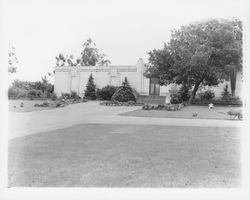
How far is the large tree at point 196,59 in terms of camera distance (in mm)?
18309

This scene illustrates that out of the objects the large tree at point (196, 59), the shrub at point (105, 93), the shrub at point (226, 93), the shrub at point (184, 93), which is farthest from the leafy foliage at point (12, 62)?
the shrub at point (105, 93)

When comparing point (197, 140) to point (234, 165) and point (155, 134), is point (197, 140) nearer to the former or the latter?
point (155, 134)

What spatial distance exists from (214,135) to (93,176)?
210 inches

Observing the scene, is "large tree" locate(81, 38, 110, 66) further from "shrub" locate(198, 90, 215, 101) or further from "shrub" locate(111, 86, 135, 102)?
"shrub" locate(198, 90, 215, 101)

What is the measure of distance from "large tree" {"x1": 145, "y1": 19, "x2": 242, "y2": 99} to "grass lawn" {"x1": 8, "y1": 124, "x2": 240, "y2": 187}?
8.74m

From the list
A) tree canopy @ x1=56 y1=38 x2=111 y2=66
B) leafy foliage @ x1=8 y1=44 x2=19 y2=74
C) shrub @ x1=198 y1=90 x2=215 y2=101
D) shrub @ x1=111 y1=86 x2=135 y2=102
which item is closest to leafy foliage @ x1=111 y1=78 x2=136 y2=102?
shrub @ x1=111 y1=86 x2=135 y2=102

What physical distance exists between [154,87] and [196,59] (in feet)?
33.2

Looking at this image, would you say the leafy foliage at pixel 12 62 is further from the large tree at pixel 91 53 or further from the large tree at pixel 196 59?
Result: the large tree at pixel 196 59

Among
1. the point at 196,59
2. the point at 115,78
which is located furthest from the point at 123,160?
the point at 115,78

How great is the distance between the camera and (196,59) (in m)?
20.6

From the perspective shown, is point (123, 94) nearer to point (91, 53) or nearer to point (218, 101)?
point (218, 101)

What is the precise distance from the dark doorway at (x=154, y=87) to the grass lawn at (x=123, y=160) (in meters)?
20.0

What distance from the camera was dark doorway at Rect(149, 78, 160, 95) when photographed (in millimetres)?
29987
